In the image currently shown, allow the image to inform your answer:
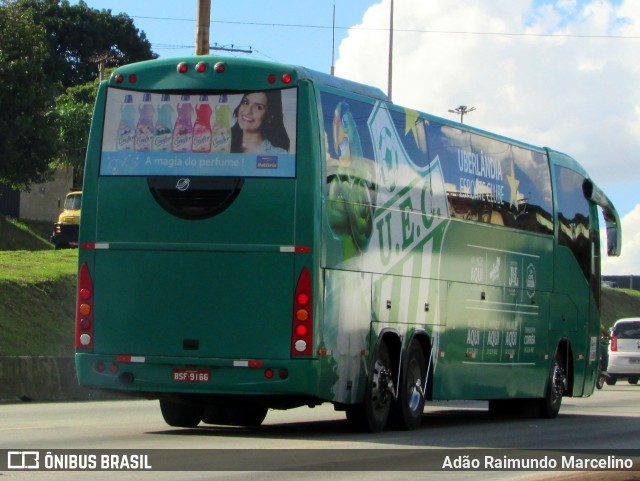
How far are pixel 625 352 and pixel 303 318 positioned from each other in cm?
2371

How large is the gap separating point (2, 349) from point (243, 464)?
57.8ft

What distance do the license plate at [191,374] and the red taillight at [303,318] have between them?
0.96 metres

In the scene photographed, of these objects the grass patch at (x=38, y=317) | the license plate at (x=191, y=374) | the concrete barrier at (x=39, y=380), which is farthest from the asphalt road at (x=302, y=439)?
the grass patch at (x=38, y=317)

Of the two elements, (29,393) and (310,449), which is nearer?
(310,449)

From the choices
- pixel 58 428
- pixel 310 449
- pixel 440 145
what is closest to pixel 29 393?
pixel 58 428

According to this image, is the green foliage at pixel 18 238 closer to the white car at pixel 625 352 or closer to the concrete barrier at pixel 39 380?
the white car at pixel 625 352

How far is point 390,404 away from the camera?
1672 centimetres

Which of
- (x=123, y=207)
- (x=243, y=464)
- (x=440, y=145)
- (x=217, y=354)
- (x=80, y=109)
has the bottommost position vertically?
(x=243, y=464)

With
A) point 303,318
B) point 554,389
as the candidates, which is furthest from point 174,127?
point 554,389

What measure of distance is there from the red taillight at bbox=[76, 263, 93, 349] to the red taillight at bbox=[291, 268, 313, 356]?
2283mm

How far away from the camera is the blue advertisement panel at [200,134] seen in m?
14.7

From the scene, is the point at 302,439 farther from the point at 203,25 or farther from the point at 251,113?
the point at 203,25

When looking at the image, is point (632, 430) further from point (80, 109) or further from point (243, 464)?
point (80, 109)

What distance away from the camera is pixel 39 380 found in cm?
2380
